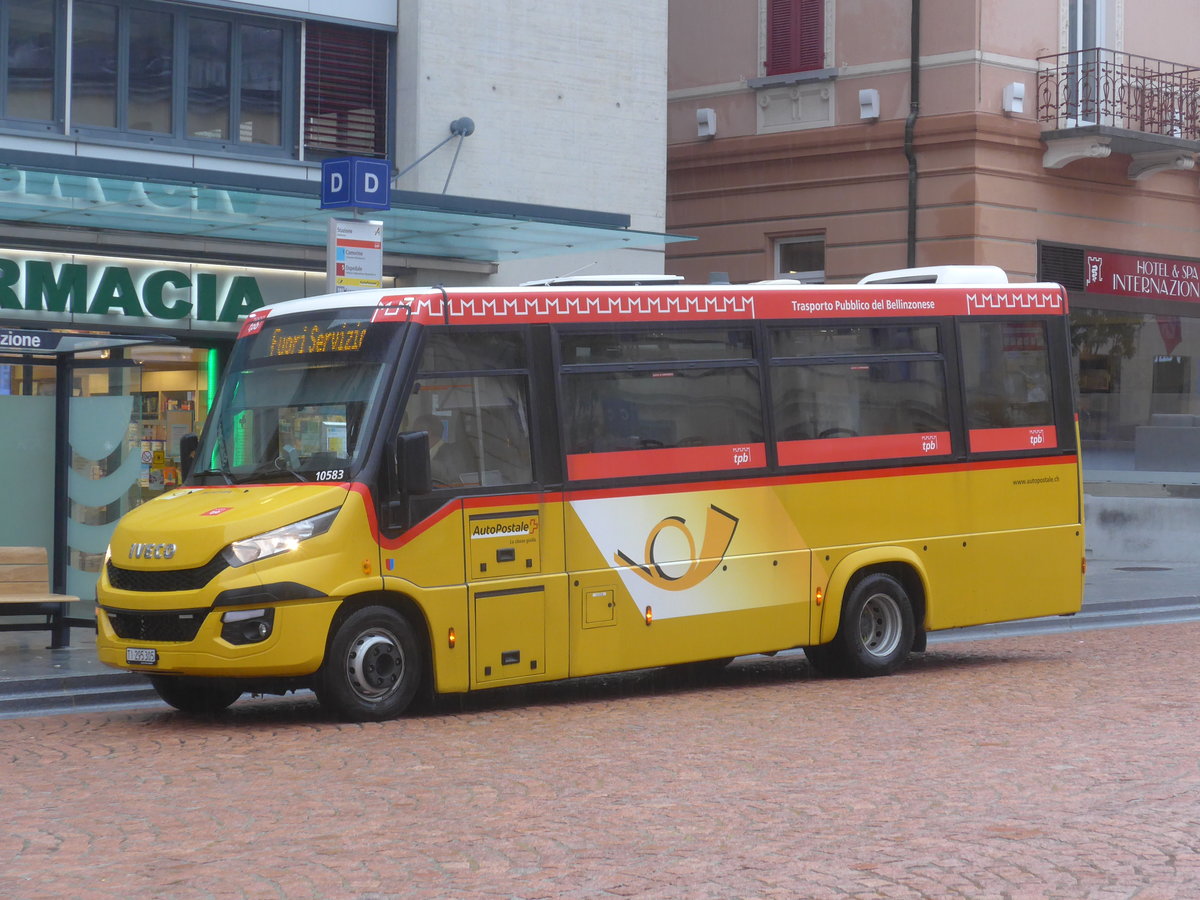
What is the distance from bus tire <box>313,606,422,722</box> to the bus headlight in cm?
60

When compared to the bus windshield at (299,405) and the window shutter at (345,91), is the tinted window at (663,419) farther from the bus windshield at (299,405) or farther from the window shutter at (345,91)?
the window shutter at (345,91)

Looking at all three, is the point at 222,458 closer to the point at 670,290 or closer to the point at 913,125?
the point at 670,290

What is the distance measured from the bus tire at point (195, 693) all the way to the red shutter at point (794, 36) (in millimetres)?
17628

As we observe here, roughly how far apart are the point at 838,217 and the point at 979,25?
3.52 m

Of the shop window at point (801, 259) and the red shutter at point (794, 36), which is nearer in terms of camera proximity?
the red shutter at point (794, 36)

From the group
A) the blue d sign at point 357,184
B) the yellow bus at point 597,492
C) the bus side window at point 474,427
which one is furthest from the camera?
the blue d sign at point 357,184

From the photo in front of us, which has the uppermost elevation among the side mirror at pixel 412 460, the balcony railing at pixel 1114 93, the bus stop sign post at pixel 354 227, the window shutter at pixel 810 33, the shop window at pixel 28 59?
the window shutter at pixel 810 33

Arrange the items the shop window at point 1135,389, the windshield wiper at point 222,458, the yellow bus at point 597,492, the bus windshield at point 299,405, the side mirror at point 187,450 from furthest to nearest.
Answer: the shop window at point 1135,389 → the side mirror at point 187,450 → the windshield wiper at point 222,458 → the bus windshield at point 299,405 → the yellow bus at point 597,492

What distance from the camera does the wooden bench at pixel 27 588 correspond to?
13.8 metres

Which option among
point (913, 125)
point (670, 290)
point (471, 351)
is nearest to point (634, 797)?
point (471, 351)

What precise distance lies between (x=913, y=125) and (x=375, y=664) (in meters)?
16.7

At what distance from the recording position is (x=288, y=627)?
10898 mm

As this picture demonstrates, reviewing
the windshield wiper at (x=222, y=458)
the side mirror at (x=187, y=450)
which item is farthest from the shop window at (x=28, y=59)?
the windshield wiper at (x=222, y=458)

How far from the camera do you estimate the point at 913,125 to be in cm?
2592
